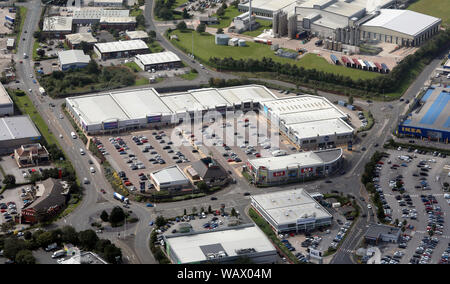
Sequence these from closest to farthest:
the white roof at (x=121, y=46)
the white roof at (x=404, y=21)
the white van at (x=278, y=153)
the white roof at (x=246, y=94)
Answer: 1. the white van at (x=278, y=153)
2. the white roof at (x=246, y=94)
3. the white roof at (x=121, y=46)
4. the white roof at (x=404, y=21)

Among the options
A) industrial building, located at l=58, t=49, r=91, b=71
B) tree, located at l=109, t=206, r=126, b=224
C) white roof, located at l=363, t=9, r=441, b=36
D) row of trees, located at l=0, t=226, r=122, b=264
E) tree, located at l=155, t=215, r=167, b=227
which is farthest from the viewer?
white roof, located at l=363, t=9, r=441, b=36

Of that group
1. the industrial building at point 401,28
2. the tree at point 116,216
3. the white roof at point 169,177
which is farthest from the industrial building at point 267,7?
the tree at point 116,216

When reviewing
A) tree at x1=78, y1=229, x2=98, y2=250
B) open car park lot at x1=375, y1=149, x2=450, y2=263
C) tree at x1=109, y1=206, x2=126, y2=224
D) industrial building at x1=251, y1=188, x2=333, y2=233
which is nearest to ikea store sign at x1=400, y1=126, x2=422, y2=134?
open car park lot at x1=375, y1=149, x2=450, y2=263

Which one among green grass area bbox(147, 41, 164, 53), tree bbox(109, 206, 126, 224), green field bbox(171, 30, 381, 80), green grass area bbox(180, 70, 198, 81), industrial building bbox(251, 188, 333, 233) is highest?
tree bbox(109, 206, 126, 224)

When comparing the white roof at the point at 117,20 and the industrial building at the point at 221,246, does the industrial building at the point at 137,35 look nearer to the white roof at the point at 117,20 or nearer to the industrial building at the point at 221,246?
the white roof at the point at 117,20

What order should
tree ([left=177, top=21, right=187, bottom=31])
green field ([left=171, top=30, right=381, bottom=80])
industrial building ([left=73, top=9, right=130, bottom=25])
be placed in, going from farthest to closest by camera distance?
industrial building ([left=73, top=9, right=130, bottom=25]) → tree ([left=177, top=21, right=187, bottom=31]) → green field ([left=171, top=30, right=381, bottom=80])

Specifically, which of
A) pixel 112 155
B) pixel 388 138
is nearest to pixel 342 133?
pixel 388 138

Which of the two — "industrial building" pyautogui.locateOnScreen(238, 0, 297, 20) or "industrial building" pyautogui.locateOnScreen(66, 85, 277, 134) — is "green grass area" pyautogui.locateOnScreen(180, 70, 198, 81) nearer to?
"industrial building" pyautogui.locateOnScreen(66, 85, 277, 134)

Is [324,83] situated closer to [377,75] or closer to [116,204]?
[377,75]
